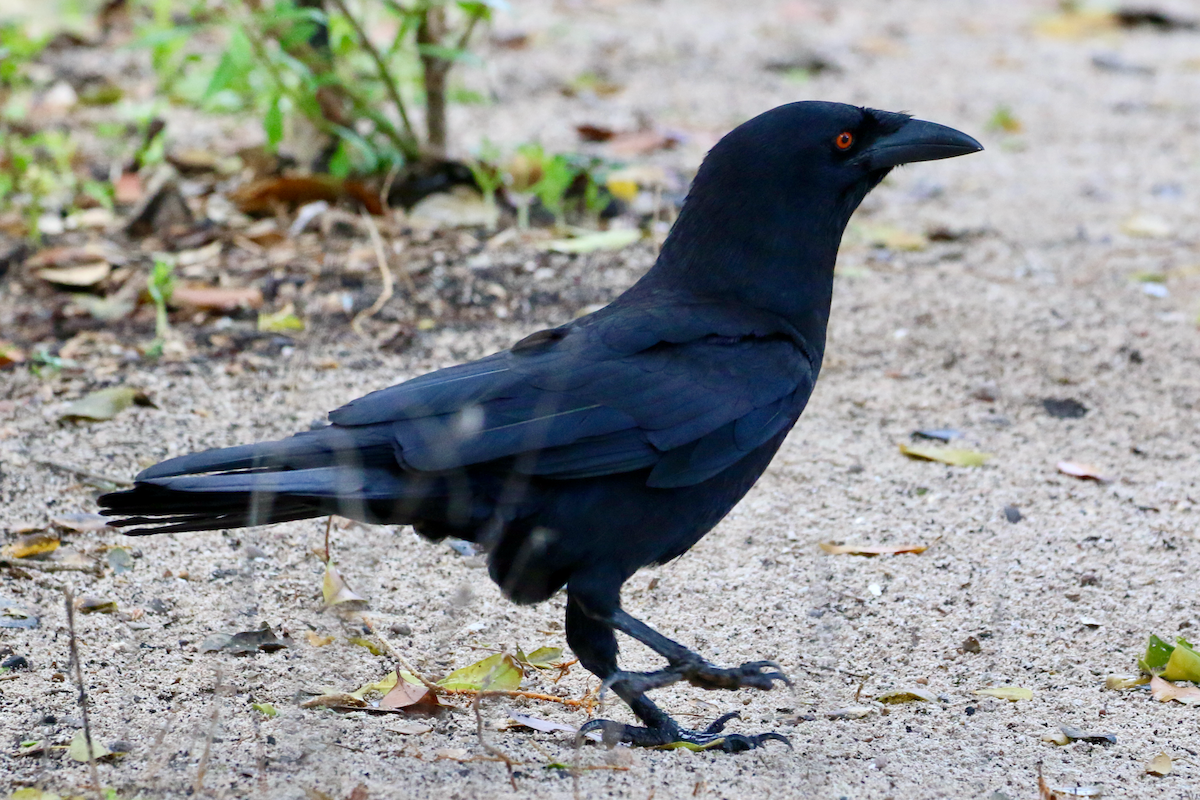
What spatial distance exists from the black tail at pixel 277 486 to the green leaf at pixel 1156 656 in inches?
62.7

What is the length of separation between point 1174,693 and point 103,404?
2.92 meters

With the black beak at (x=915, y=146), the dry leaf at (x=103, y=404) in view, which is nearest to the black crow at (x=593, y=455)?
the black beak at (x=915, y=146)

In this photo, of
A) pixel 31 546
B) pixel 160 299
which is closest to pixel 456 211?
pixel 160 299

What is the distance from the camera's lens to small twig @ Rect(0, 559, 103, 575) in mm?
3176

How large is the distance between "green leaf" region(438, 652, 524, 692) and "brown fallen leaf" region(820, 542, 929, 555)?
100 centimetres

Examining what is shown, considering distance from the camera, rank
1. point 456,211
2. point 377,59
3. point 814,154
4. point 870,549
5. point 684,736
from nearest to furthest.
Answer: point 684,736
point 814,154
point 870,549
point 377,59
point 456,211

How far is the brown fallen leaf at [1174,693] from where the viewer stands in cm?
283

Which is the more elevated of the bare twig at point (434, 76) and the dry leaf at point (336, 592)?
the bare twig at point (434, 76)

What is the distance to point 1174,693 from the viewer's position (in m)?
2.83

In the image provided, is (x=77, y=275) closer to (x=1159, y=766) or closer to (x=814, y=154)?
(x=814, y=154)

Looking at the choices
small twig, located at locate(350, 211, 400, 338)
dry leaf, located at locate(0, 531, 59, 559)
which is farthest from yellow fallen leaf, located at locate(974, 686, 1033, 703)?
small twig, located at locate(350, 211, 400, 338)

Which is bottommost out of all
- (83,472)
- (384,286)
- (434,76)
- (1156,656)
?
(83,472)

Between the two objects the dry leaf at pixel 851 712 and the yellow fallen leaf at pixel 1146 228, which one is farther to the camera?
the yellow fallen leaf at pixel 1146 228

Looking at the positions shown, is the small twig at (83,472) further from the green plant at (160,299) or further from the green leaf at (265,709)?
the green leaf at (265,709)
